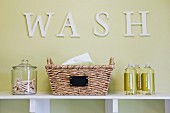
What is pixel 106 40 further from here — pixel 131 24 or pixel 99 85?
pixel 99 85

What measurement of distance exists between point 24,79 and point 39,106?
19cm

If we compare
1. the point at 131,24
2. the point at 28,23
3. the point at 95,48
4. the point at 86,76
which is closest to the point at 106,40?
the point at 95,48

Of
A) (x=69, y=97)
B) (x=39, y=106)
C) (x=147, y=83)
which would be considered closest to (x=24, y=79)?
(x=39, y=106)

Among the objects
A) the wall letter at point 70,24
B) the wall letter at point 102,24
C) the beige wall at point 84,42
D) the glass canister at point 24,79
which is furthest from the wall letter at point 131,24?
the glass canister at point 24,79

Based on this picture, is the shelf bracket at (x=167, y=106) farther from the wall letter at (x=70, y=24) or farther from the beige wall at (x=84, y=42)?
the wall letter at (x=70, y=24)

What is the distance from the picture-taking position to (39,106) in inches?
62.6

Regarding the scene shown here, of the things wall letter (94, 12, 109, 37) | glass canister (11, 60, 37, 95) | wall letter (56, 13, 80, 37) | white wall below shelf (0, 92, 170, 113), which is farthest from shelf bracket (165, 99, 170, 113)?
glass canister (11, 60, 37, 95)

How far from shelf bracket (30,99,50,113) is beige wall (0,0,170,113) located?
53 millimetres

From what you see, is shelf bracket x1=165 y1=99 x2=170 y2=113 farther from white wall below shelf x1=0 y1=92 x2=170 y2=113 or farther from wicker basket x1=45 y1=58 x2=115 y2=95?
wicker basket x1=45 y1=58 x2=115 y2=95

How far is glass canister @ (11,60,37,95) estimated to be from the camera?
1.54 m

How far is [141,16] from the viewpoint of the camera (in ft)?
5.98

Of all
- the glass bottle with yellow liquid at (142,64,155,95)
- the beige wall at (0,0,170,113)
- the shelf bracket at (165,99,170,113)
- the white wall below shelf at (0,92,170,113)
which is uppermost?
the beige wall at (0,0,170,113)

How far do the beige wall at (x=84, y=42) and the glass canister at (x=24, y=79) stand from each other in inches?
5.8

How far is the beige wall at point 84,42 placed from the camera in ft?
5.86
